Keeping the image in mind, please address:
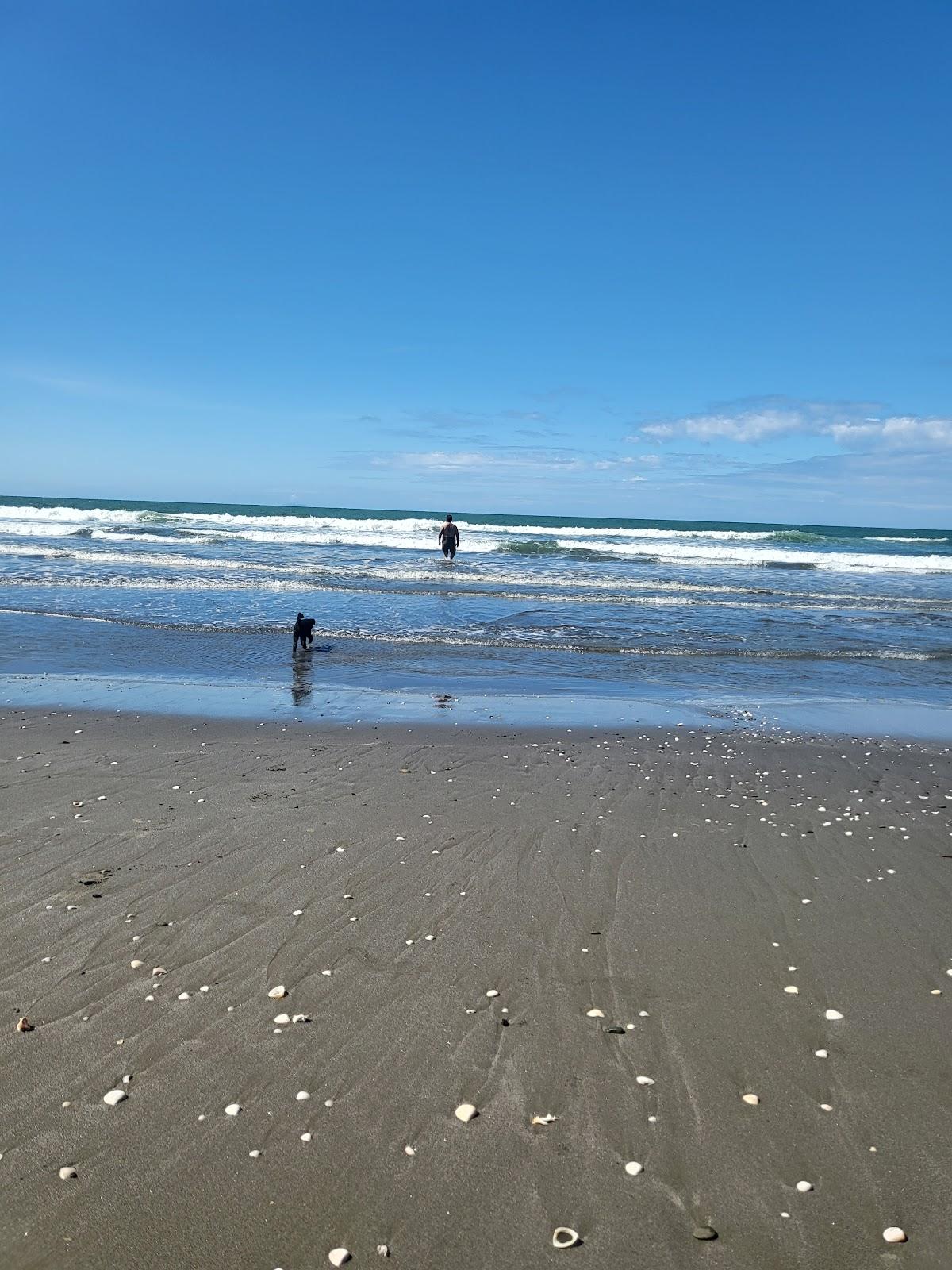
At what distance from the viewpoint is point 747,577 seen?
31516 millimetres

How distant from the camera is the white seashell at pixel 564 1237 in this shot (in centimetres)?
279

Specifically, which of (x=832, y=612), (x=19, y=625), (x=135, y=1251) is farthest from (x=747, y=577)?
(x=135, y=1251)

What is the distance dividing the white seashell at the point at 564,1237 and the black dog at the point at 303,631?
443 inches

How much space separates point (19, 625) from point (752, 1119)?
1590cm

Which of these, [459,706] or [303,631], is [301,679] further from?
[459,706]

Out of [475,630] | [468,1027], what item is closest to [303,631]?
[475,630]

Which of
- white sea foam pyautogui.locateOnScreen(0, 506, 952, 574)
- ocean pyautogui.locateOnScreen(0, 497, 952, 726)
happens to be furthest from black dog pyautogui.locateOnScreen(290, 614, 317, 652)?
white sea foam pyautogui.locateOnScreen(0, 506, 952, 574)

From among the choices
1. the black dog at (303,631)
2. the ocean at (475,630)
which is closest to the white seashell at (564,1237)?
the ocean at (475,630)

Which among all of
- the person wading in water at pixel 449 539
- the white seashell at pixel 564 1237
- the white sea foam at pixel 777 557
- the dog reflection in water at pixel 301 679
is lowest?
the white seashell at pixel 564 1237

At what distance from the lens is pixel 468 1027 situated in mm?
3896

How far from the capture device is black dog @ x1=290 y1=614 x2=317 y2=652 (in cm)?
1362

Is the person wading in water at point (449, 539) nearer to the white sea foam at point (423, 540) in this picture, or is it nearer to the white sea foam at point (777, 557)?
the white sea foam at point (423, 540)

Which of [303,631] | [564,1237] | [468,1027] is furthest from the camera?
[303,631]

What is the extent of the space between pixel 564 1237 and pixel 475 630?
47.8 feet
